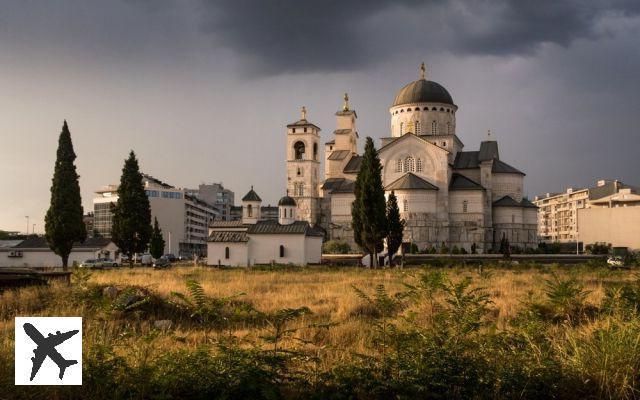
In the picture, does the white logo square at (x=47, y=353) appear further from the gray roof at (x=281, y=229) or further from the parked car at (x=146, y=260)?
the parked car at (x=146, y=260)

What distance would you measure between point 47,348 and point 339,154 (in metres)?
70.6

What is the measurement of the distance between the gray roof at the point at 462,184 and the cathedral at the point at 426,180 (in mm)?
10

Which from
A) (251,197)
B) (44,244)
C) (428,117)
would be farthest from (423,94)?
(44,244)

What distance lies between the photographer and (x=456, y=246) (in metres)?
63.8

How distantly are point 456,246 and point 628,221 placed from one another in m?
38.0

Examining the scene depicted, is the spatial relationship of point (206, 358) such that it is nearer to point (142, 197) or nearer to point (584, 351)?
point (584, 351)

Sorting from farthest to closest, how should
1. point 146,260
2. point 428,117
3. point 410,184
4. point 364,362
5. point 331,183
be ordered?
point 331,183
point 428,117
point 146,260
point 410,184
point 364,362

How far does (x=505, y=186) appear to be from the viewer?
69438 mm

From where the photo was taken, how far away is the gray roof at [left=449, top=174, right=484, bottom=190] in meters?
65.3

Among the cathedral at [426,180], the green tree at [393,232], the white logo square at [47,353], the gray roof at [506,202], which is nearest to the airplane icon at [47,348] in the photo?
the white logo square at [47,353]

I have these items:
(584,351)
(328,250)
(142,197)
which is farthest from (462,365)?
(328,250)

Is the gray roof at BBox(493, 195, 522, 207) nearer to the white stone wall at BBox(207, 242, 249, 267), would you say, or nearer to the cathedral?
the cathedral

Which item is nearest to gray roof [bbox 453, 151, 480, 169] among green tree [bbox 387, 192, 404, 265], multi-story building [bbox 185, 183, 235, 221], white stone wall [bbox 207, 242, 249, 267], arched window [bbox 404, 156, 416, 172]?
arched window [bbox 404, 156, 416, 172]

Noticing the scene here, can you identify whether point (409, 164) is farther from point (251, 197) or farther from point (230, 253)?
point (230, 253)
